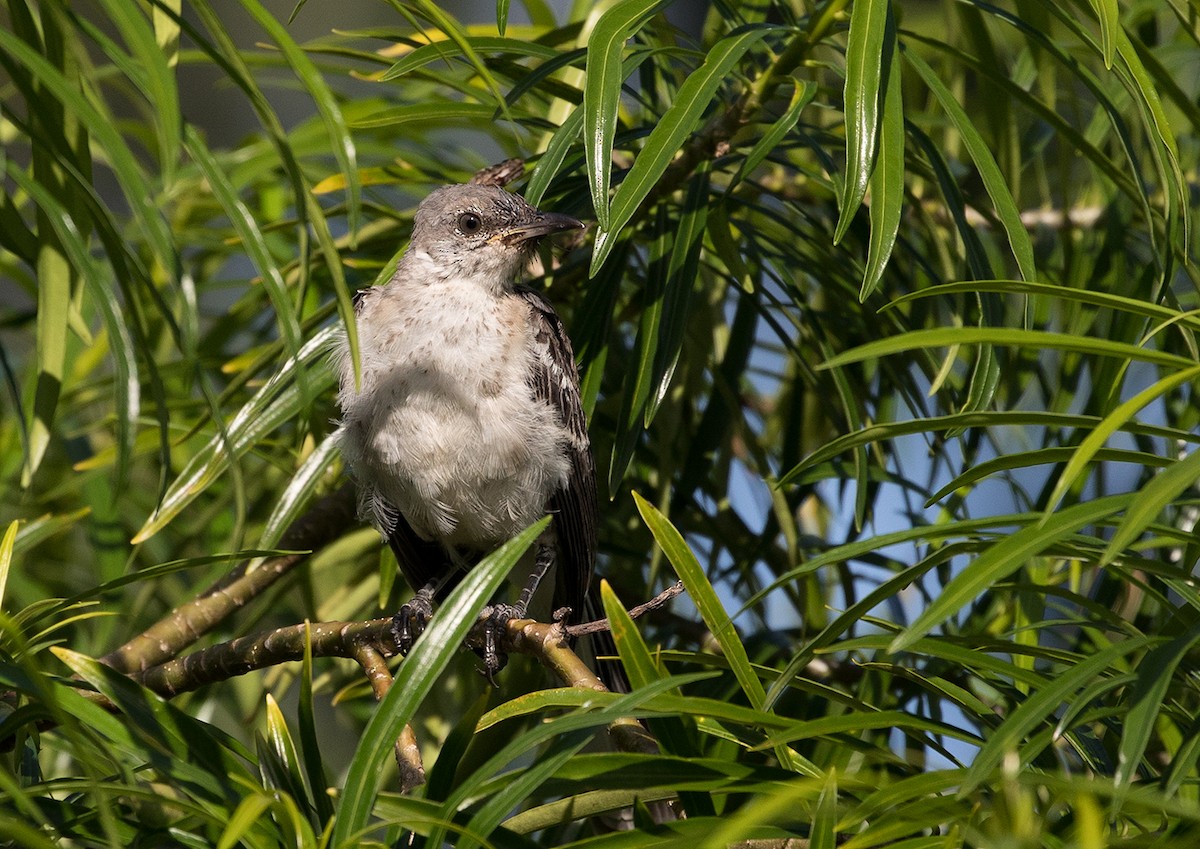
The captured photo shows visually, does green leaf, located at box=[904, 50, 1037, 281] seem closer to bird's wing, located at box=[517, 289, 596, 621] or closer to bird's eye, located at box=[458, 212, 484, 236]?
bird's wing, located at box=[517, 289, 596, 621]

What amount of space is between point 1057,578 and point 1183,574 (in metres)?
1.25

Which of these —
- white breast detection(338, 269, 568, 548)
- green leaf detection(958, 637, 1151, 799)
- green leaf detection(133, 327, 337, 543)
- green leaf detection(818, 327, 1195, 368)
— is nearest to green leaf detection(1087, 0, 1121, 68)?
green leaf detection(818, 327, 1195, 368)

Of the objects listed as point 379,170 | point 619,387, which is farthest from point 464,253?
point 619,387

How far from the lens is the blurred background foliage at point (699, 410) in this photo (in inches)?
55.0

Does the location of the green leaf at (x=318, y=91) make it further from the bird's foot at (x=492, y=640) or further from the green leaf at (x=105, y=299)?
the bird's foot at (x=492, y=640)

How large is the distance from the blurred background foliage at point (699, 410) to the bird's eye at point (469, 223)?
0.17 m

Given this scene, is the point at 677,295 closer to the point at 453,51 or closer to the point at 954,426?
the point at 453,51

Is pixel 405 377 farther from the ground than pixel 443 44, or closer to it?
closer to it

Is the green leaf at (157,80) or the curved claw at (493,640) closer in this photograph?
the green leaf at (157,80)

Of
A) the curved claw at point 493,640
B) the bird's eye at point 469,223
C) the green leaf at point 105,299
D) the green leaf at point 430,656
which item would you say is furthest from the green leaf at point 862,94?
the bird's eye at point 469,223

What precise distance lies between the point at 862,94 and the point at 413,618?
1.69 m

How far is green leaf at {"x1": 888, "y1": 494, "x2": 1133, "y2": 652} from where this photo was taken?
1242 millimetres

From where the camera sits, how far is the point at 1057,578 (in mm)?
2807

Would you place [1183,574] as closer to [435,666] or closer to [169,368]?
[435,666]
